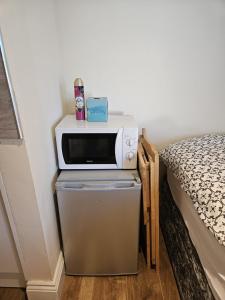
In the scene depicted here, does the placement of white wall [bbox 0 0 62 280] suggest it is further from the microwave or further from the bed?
the bed

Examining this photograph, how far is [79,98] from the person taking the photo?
1.43 metres

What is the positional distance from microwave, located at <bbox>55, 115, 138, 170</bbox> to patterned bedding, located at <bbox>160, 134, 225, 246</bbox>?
12.4 inches

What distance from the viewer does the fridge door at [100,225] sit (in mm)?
1255

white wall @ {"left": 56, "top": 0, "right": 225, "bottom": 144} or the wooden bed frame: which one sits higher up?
white wall @ {"left": 56, "top": 0, "right": 225, "bottom": 144}

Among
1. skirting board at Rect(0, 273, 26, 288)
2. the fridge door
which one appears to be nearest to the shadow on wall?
the fridge door

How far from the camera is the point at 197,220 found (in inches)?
42.9

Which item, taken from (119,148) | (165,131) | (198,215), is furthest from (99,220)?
(165,131)

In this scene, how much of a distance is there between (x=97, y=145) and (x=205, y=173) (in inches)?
25.4

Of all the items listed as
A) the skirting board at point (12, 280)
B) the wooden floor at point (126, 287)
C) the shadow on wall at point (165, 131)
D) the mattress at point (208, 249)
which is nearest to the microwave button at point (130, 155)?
the mattress at point (208, 249)

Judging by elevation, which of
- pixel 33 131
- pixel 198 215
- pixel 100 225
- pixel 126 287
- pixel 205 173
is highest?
pixel 33 131

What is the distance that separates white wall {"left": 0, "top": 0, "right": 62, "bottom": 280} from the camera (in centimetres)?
89

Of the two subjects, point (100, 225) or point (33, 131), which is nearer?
point (33, 131)

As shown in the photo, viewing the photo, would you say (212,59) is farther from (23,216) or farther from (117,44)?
(23,216)

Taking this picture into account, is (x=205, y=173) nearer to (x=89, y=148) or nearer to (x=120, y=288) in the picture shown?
(x=89, y=148)
